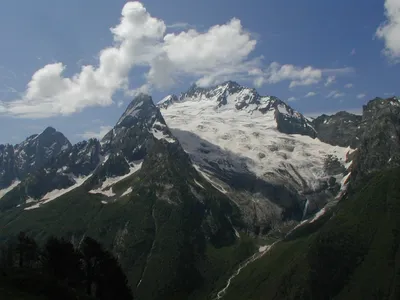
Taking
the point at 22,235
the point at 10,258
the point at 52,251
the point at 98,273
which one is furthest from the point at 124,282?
the point at 10,258

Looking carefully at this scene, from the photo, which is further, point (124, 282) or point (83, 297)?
point (124, 282)

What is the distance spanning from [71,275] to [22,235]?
27863mm

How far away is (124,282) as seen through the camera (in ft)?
477

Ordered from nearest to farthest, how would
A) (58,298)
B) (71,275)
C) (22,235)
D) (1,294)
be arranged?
(1,294), (58,298), (71,275), (22,235)

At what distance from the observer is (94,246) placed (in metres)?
143

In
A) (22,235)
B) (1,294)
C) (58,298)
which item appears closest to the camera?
(1,294)

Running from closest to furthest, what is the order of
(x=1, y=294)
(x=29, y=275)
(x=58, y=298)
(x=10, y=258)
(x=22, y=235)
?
(x=1, y=294), (x=58, y=298), (x=29, y=275), (x=22, y=235), (x=10, y=258)

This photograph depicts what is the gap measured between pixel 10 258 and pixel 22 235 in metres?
18.3

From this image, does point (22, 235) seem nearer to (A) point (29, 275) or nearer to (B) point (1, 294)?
(A) point (29, 275)

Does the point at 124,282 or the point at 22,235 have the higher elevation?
the point at 22,235

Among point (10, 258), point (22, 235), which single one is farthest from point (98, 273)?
point (10, 258)

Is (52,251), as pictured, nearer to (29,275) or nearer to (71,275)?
(71,275)

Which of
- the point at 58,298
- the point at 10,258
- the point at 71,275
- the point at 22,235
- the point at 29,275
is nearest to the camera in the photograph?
the point at 58,298

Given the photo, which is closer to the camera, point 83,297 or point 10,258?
point 83,297
